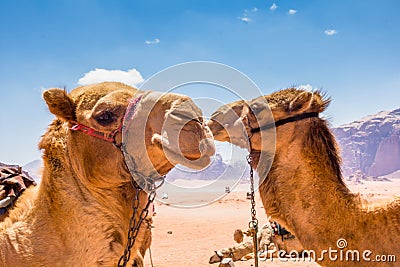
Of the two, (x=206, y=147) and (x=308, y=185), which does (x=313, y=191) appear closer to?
(x=308, y=185)

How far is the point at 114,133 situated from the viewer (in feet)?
8.60

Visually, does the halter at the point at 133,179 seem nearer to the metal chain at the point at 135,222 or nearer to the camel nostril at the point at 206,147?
the metal chain at the point at 135,222

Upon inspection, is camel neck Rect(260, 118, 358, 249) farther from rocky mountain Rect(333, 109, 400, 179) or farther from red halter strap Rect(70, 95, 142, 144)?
rocky mountain Rect(333, 109, 400, 179)

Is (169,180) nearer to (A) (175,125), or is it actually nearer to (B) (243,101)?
(A) (175,125)

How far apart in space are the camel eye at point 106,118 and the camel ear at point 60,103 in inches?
8.6

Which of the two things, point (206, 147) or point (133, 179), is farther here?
point (133, 179)

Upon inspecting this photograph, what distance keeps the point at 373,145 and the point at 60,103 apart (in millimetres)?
116911

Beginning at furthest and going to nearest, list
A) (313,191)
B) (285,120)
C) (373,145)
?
(373,145)
(285,120)
(313,191)

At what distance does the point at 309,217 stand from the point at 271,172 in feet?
1.58

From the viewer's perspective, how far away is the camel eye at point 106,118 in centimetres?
259

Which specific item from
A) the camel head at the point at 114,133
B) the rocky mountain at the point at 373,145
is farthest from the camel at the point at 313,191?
the rocky mountain at the point at 373,145

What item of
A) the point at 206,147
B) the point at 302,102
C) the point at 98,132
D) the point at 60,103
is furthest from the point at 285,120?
the point at 60,103

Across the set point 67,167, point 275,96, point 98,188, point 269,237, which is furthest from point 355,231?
point 269,237

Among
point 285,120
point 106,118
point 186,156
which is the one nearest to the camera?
point 186,156
